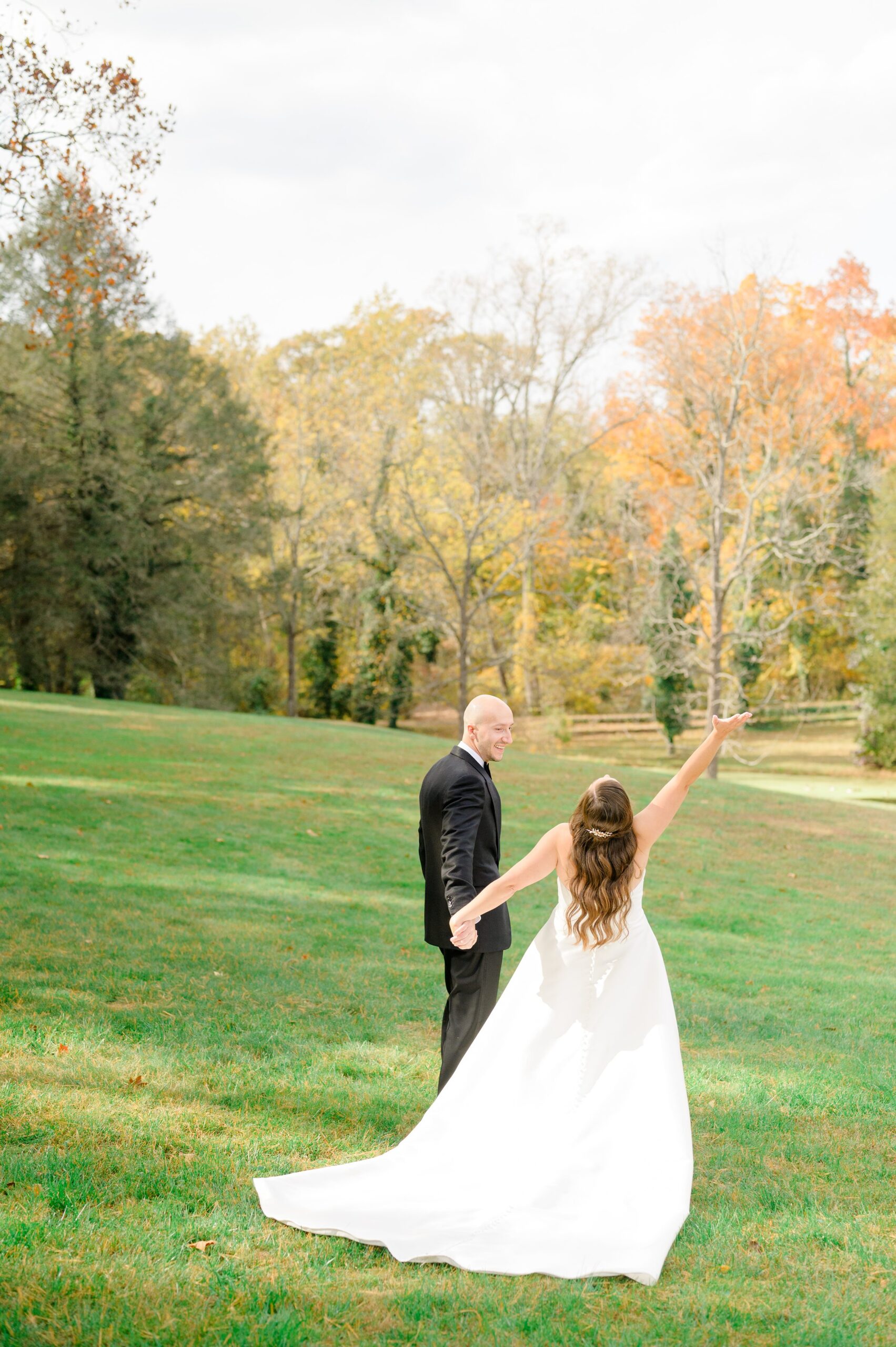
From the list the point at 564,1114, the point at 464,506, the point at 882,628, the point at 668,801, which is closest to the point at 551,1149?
the point at 564,1114

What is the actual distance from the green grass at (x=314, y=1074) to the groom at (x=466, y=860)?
622 mm

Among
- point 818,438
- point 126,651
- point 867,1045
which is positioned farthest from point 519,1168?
point 818,438

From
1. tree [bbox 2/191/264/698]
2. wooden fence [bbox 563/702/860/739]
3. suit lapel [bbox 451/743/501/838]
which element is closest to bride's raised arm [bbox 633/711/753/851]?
suit lapel [bbox 451/743/501/838]

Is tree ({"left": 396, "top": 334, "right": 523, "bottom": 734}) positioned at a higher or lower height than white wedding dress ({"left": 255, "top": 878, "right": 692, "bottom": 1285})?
higher

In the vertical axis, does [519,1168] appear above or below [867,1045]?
above

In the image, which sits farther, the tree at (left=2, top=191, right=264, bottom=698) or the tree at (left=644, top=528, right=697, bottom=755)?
the tree at (left=644, top=528, right=697, bottom=755)

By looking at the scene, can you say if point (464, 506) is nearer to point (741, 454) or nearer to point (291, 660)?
point (291, 660)

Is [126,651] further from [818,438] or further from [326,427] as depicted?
[818,438]

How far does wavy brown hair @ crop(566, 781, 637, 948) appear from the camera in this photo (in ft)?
14.4

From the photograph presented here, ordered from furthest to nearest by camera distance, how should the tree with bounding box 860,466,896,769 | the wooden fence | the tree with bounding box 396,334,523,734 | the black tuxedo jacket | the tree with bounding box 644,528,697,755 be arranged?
the wooden fence, the tree with bounding box 396,334,523,734, the tree with bounding box 860,466,896,769, the tree with bounding box 644,528,697,755, the black tuxedo jacket

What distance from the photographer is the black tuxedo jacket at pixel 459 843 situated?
4742 millimetres

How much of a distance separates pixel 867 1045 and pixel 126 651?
27843 millimetres

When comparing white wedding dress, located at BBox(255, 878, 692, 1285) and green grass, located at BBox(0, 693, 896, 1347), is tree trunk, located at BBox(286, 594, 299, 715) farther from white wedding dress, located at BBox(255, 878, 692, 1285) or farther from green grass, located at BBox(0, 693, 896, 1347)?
white wedding dress, located at BBox(255, 878, 692, 1285)

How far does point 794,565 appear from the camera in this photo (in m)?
39.4
